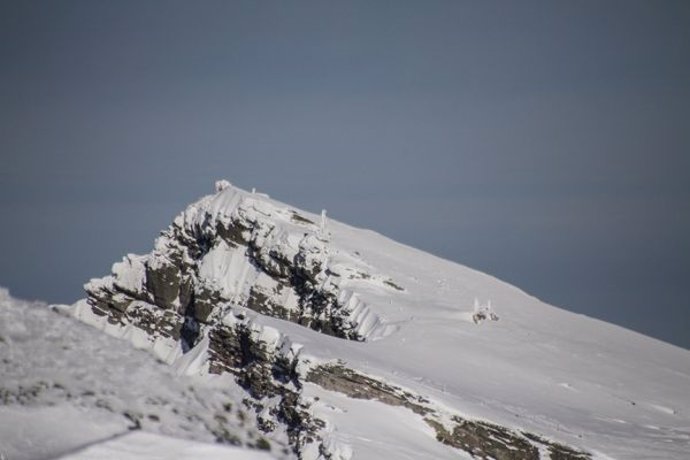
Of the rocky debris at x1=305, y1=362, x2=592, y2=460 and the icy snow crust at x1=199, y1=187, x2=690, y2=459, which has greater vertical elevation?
the icy snow crust at x1=199, y1=187, x2=690, y2=459

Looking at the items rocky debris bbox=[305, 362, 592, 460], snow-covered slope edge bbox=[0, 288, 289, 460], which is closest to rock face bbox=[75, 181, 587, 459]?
rocky debris bbox=[305, 362, 592, 460]

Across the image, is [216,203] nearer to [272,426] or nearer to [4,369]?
[272,426]

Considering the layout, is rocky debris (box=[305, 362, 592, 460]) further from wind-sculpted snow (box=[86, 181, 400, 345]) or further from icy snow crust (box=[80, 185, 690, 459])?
wind-sculpted snow (box=[86, 181, 400, 345])

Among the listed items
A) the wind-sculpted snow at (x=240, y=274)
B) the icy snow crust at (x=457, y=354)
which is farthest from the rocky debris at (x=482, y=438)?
the wind-sculpted snow at (x=240, y=274)

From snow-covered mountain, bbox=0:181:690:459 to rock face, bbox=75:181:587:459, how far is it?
0.14 meters

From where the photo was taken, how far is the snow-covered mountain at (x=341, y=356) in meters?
11.6

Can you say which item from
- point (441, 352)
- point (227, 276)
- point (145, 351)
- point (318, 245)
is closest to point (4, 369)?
point (145, 351)

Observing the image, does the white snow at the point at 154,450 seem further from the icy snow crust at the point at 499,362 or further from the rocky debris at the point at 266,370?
the rocky debris at the point at 266,370

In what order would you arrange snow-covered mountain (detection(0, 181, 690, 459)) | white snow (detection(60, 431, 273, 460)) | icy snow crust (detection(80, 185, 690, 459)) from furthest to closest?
icy snow crust (detection(80, 185, 690, 459)), snow-covered mountain (detection(0, 181, 690, 459)), white snow (detection(60, 431, 273, 460))

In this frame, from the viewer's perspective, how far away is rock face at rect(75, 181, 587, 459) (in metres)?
40.7

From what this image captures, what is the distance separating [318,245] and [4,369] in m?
64.0

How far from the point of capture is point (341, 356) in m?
45.4

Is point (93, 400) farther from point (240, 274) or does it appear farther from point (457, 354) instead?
point (240, 274)

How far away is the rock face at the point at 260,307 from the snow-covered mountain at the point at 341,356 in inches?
5.6
